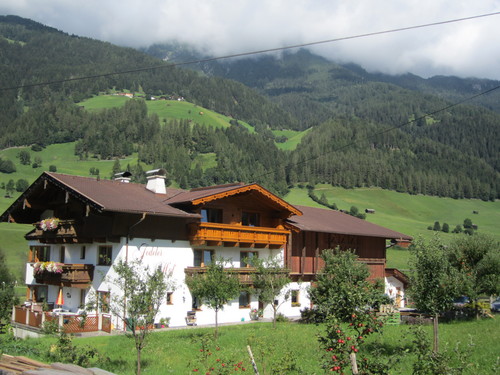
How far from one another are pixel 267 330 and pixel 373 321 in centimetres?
1883

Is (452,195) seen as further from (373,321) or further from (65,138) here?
(373,321)

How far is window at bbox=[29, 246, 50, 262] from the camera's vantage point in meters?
37.5

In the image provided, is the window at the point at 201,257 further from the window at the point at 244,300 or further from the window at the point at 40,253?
the window at the point at 40,253

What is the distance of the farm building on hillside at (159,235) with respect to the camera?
31.2 metres

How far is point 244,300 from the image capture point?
36.7 m

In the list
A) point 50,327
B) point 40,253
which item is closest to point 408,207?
point 40,253

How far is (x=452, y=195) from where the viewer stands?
173m

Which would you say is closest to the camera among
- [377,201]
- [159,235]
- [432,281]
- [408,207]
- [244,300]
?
[432,281]

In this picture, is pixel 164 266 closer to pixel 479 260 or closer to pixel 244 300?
pixel 244 300

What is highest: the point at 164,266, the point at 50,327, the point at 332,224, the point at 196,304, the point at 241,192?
the point at 241,192

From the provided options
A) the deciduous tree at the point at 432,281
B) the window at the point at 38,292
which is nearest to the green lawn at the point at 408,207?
the window at the point at 38,292

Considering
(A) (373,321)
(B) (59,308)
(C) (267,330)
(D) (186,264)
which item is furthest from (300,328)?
(A) (373,321)

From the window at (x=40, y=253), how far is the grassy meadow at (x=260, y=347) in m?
11.7

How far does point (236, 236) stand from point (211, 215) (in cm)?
238
